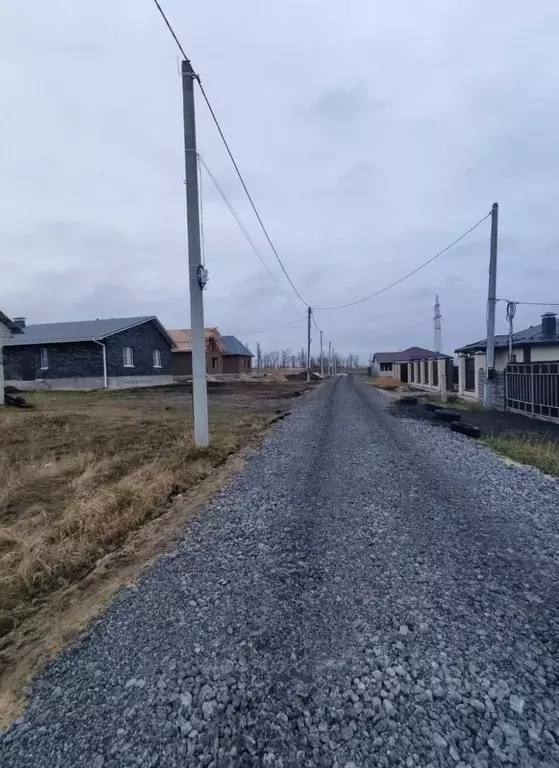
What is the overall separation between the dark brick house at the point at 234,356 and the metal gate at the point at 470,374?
99.6 ft

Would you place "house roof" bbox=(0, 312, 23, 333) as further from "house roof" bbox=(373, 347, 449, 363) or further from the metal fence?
"house roof" bbox=(373, 347, 449, 363)

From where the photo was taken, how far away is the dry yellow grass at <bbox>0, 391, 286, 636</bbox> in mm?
3592

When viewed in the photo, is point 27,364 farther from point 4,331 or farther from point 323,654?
point 323,654

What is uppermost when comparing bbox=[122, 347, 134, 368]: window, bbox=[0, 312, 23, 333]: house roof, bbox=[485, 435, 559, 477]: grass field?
bbox=[0, 312, 23, 333]: house roof

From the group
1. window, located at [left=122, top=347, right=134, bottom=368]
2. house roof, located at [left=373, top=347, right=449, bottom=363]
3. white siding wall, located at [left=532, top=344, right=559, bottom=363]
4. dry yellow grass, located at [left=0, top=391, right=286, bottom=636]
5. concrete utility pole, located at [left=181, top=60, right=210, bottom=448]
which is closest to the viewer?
dry yellow grass, located at [left=0, top=391, right=286, bottom=636]

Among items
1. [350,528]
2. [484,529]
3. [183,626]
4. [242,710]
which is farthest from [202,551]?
[484,529]

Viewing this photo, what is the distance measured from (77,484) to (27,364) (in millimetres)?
23993

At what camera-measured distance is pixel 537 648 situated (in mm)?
2381

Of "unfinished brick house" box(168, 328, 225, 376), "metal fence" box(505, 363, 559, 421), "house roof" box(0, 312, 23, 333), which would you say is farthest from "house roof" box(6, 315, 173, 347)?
"metal fence" box(505, 363, 559, 421)

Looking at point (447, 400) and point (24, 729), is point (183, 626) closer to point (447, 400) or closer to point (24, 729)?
point (24, 729)

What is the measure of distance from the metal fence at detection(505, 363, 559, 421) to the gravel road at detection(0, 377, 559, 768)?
9.27 meters

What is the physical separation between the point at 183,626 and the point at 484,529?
9.82ft

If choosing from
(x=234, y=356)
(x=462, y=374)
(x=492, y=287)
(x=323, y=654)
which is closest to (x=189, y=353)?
(x=234, y=356)

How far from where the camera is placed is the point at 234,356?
47.5 m
